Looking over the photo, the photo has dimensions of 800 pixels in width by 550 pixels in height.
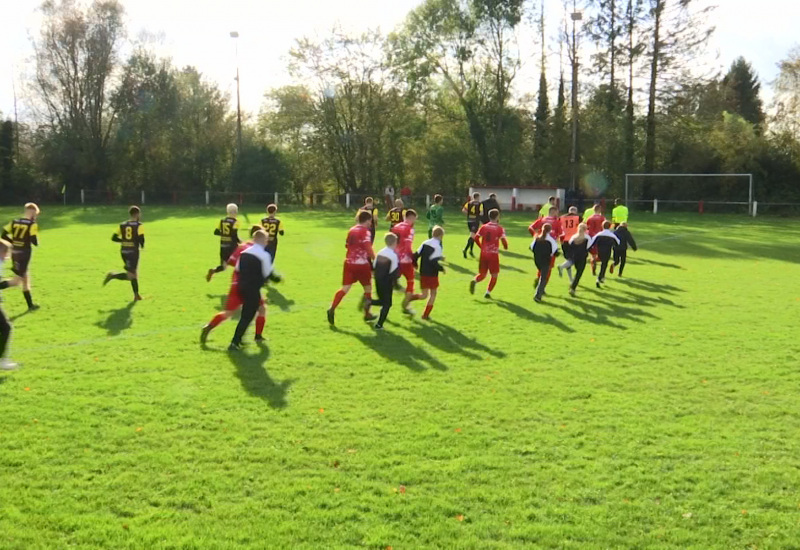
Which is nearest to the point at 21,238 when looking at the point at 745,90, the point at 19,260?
the point at 19,260

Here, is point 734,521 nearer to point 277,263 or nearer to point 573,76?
point 277,263

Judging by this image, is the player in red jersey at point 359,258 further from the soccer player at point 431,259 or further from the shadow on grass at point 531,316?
the shadow on grass at point 531,316

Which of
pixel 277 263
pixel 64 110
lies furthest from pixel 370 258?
pixel 64 110

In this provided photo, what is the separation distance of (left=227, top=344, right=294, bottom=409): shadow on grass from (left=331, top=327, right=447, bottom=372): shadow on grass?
153 centimetres

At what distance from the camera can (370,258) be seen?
11.2 meters

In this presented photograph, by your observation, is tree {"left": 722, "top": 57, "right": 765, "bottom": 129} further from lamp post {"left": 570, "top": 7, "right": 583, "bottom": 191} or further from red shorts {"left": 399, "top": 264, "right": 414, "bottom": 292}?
red shorts {"left": 399, "top": 264, "right": 414, "bottom": 292}

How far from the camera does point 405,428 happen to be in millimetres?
6602

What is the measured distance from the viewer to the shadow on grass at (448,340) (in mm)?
9625

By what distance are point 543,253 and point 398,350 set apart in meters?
5.18

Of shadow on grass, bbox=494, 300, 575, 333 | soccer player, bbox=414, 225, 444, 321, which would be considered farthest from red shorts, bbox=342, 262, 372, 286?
shadow on grass, bbox=494, 300, 575, 333

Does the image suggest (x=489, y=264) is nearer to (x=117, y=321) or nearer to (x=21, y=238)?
(x=117, y=321)

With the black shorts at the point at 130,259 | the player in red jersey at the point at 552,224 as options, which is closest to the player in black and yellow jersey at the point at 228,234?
the black shorts at the point at 130,259

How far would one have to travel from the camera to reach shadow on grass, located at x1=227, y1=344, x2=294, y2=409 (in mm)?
7440

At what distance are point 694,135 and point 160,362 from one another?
4496cm
